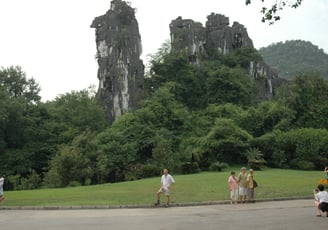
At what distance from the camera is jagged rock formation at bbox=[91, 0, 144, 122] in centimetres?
7069

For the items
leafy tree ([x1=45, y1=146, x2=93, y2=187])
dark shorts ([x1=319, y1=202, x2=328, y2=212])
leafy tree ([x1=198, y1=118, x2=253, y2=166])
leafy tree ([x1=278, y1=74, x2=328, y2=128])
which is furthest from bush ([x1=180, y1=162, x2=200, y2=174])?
dark shorts ([x1=319, y1=202, x2=328, y2=212])

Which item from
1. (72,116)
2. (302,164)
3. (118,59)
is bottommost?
(302,164)

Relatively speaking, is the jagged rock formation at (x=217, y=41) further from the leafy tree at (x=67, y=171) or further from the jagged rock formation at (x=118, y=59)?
the leafy tree at (x=67, y=171)

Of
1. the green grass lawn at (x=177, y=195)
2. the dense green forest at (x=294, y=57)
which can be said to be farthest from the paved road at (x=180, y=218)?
the dense green forest at (x=294, y=57)

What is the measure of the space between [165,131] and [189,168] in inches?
363

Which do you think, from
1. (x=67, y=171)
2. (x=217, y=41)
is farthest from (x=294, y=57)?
(x=67, y=171)

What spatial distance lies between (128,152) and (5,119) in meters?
15.7

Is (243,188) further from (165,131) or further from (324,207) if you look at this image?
(165,131)

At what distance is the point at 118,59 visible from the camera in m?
71.4

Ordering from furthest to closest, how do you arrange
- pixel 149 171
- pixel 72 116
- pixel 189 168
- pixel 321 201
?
1. pixel 72 116
2. pixel 189 168
3. pixel 149 171
4. pixel 321 201

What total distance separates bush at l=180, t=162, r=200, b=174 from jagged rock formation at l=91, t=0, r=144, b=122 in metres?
32.9

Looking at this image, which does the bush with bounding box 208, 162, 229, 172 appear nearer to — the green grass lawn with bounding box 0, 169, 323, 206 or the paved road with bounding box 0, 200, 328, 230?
the green grass lawn with bounding box 0, 169, 323, 206

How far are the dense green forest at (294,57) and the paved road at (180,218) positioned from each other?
282ft

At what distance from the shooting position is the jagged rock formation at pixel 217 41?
78.1 m
